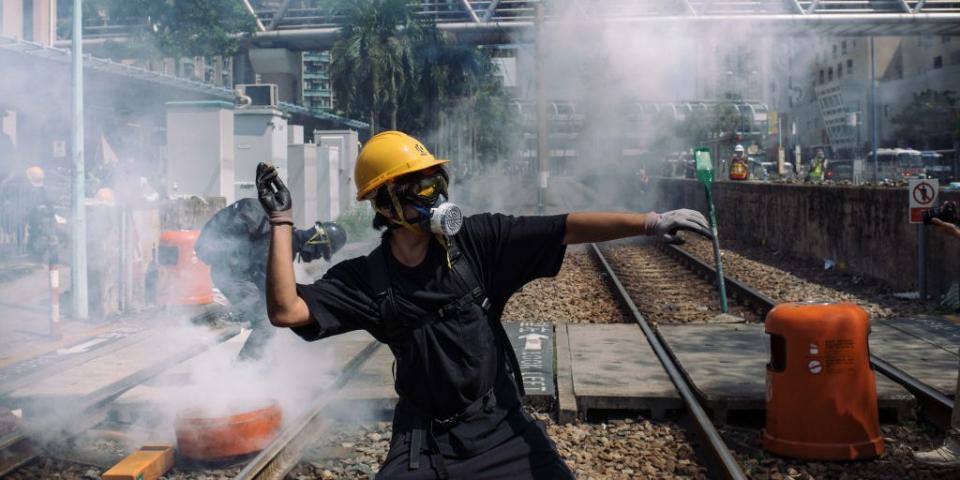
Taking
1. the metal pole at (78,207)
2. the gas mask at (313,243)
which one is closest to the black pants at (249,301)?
the gas mask at (313,243)

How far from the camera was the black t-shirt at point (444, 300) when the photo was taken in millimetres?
2566

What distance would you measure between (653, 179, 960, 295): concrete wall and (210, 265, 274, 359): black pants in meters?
7.21

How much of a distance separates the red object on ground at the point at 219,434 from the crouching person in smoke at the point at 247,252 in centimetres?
131

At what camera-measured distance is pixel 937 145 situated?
4431cm

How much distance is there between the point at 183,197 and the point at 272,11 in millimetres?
15533

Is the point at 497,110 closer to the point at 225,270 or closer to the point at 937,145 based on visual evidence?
the point at 937,145

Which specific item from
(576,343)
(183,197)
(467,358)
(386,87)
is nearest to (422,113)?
(386,87)

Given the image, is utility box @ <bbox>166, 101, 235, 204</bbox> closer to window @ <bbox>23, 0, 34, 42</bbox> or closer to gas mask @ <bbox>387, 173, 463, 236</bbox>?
window @ <bbox>23, 0, 34, 42</bbox>

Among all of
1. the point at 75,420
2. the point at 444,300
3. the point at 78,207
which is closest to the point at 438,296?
the point at 444,300

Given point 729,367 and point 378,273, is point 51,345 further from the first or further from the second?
point 378,273

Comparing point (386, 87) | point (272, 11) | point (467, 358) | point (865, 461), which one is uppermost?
point (272, 11)

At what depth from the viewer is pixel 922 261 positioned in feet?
33.2

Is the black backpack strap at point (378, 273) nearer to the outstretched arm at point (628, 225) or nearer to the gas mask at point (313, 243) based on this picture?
the outstretched arm at point (628, 225)

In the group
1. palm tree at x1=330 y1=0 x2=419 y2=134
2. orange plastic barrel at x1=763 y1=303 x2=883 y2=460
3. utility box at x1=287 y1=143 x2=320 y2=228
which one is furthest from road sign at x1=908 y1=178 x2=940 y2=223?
palm tree at x1=330 y1=0 x2=419 y2=134
